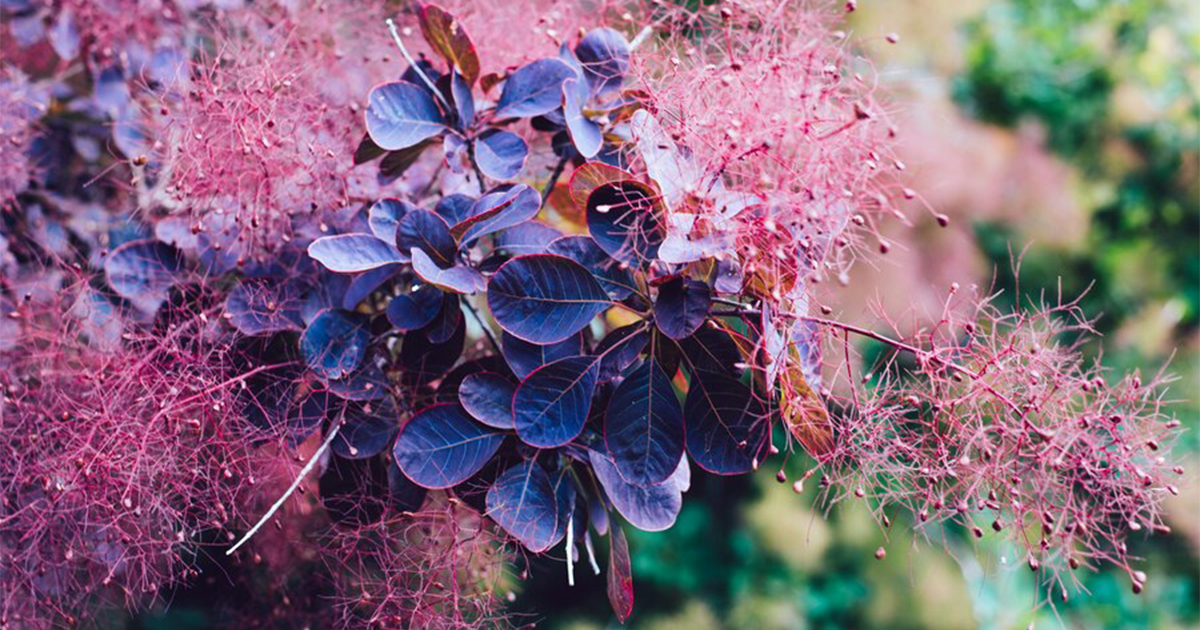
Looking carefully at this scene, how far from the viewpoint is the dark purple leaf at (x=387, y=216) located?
596 mm

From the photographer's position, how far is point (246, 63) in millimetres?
729

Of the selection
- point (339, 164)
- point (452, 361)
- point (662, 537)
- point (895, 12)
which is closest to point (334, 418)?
point (452, 361)

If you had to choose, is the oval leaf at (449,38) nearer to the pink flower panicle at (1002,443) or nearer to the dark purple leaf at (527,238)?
the dark purple leaf at (527,238)

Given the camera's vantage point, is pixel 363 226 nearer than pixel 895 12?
Yes

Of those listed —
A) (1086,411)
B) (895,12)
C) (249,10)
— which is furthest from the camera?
(895,12)

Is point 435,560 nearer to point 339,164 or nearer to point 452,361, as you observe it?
point 452,361

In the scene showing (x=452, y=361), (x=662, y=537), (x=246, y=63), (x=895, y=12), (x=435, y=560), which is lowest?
(x=662, y=537)

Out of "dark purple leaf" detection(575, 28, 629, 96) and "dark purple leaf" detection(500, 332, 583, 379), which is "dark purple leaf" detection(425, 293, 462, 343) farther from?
"dark purple leaf" detection(575, 28, 629, 96)

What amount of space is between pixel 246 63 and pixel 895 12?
1.49 metres

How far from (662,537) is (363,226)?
1.14 metres

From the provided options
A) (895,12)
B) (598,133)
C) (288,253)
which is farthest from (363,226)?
(895,12)

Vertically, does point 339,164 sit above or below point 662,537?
above

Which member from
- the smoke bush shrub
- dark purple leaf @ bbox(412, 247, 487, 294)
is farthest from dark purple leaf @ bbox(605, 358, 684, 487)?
dark purple leaf @ bbox(412, 247, 487, 294)

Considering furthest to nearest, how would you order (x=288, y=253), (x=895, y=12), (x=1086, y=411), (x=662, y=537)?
(x=895, y=12), (x=662, y=537), (x=288, y=253), (x=1086, y=411)
